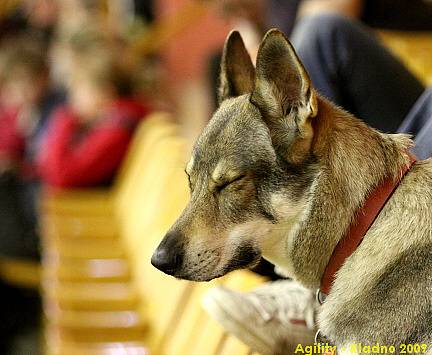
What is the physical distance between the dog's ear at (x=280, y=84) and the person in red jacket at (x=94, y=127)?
237cm

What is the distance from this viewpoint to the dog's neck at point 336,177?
125 cm

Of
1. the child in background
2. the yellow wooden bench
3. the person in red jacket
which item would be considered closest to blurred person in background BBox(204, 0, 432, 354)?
the yellow wooden bench

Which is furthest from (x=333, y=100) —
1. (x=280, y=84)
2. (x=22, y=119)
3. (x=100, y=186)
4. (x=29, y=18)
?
(x=29, y=18)

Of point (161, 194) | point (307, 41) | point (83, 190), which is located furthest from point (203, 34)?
Answer: point (307, 41)

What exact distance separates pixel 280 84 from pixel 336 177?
0.19 meters

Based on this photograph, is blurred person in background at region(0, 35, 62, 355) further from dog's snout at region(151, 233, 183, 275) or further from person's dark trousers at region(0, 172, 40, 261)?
dog's snout at region(151, 233, 183, 275)

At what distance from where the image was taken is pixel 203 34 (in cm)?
664

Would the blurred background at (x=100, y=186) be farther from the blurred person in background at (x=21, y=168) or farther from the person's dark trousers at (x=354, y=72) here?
the person's dark trousers at (x=354, y=72)

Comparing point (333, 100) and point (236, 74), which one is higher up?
point (236, 74)

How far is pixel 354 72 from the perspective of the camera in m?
1.83

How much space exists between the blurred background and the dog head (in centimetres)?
29

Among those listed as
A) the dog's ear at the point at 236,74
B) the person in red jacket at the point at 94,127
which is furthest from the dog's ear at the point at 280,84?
the person in red jacket at the point at 94,127

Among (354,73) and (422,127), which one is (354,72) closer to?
(354,73)

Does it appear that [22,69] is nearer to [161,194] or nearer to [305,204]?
[161,194]
